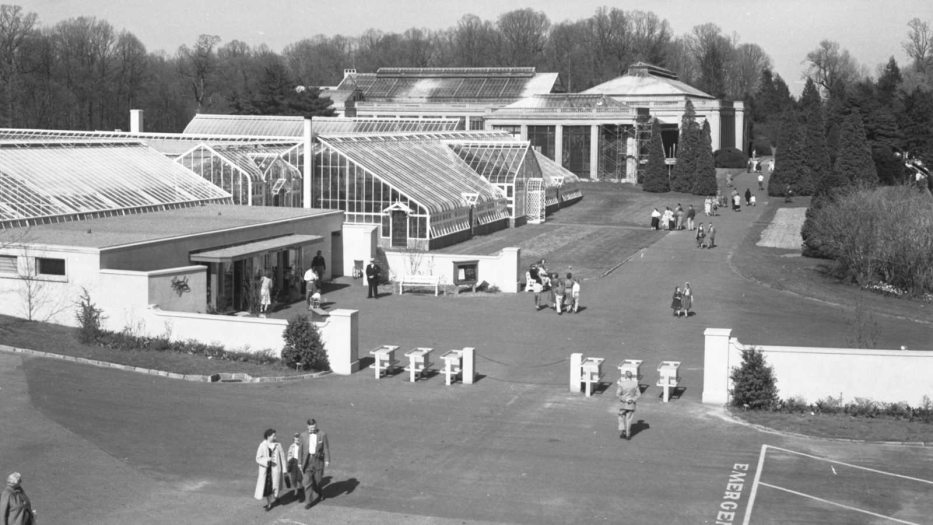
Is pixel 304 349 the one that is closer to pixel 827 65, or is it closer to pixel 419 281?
pixel 419 281

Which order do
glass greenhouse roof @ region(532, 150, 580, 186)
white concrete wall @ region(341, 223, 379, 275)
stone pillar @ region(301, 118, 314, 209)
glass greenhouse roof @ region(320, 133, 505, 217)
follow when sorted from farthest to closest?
glass greenhouse roof @ region(532, 150, 580, 186), glass greenhouse roof @ region(320, 133, 505, 217), stone pillar @ region(301, 118, 314, 209), white concrete wall @ region(341, 223, 379, 275)

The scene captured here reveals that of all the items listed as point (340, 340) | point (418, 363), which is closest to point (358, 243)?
point (340, 340)

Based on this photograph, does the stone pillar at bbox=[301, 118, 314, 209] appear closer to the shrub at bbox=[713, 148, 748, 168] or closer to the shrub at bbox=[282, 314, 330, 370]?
the shrub at bbox=[282, 314, 330, 370]

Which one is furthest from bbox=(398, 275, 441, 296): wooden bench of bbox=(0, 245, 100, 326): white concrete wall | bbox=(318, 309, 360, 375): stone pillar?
bbox=(318, 309, 360, 375): stone pillar

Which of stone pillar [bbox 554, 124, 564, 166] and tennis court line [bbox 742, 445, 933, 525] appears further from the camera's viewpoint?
stone pillar [bbox 554, 124, 564, 166]

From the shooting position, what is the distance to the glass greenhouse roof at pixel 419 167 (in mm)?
52531

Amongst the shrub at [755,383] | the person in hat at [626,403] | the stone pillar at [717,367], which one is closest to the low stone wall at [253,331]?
the person in hat at [626,403]

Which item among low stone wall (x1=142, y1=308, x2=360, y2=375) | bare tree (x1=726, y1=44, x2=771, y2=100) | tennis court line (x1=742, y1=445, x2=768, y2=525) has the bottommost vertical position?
tennis court line (x1=742, y1=445, x2=768, y2=525)

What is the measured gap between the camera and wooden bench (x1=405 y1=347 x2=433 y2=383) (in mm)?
26250

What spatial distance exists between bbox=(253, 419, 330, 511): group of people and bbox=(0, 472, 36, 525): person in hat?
3766 millimetres

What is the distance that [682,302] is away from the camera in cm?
3578

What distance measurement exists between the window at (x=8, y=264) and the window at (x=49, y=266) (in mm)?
706

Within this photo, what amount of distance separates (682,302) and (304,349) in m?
13.6

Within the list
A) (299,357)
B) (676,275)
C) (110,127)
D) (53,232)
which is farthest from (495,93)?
(299,357)
